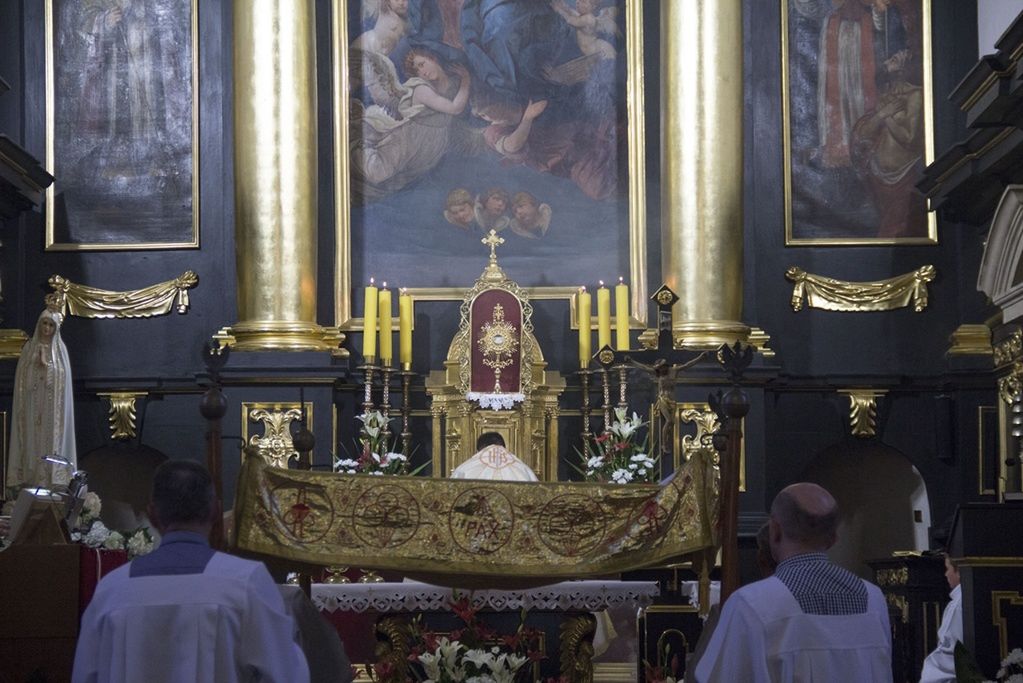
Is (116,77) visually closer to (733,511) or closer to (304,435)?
(304,435)

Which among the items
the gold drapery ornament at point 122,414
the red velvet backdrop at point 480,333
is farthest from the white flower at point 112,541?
the red velvet backdrop at point 480,333

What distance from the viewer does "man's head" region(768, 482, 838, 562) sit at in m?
4.95

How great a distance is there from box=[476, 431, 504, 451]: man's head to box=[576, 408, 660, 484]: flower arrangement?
0.74 meters

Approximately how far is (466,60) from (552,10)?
883 millimetres

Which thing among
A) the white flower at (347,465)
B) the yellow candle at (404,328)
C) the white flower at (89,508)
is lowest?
the white flower at (89,508)

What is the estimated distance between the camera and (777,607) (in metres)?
4.94

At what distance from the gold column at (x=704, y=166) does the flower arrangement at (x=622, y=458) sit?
3.38ft

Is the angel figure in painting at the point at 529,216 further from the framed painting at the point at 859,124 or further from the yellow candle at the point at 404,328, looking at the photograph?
the framed painting at the point at 859,124

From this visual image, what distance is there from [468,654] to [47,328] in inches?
231

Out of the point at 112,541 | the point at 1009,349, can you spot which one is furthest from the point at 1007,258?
the point at 112,541

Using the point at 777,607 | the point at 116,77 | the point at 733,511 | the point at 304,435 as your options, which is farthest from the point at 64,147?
the point at 777,607

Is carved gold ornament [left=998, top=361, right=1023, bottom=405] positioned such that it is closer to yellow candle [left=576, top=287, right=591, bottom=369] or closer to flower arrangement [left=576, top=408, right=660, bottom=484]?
flower arrangement [left=576, top=408, right=660, bottom=484]

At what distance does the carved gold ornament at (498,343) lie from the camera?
1355cm

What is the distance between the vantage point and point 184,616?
4.97 meters
